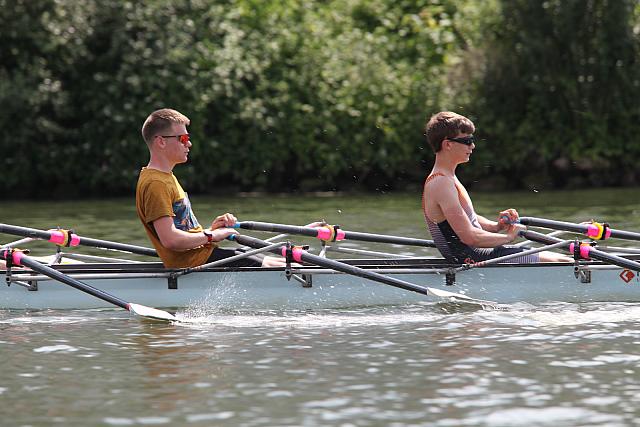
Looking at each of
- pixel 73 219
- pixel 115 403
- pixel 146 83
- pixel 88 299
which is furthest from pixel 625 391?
pixel 146 83

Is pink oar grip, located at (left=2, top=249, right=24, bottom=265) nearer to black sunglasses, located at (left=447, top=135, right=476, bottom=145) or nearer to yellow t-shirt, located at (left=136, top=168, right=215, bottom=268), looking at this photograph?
yellow t-shirt, located at (left=136, top=168, right=215, bottom=268)

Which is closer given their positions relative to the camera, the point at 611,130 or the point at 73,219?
the point at 73,219

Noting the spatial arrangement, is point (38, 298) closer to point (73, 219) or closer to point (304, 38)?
point (73, 219)

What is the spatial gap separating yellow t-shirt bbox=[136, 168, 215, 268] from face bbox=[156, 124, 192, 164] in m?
0.16

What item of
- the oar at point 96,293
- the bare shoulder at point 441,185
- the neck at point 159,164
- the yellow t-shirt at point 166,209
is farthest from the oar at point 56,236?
the bare shoulder at point 441,185

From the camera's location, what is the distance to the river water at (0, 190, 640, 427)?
317 inches

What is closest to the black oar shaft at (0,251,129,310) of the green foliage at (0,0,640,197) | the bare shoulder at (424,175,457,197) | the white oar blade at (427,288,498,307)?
the white oar blade at (427,288,498,307)

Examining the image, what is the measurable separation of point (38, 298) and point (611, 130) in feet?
70.4

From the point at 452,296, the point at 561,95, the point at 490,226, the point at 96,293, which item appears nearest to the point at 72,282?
the point at 96,293

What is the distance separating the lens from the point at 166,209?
35.9 ft

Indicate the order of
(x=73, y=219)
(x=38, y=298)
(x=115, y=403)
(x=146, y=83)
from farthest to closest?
(x=146, y=83)
(x=73, y=219)
(x=38, y=298)
(x=115, y=403)

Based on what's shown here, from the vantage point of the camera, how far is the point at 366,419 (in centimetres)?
786

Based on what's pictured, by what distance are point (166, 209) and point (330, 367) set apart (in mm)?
2340

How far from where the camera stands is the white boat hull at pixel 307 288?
452 inches
